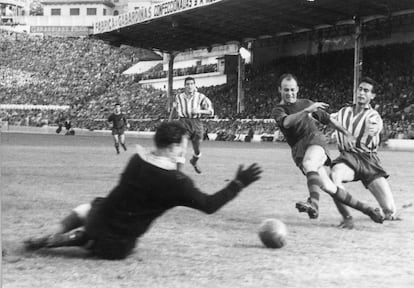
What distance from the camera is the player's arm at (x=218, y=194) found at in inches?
107

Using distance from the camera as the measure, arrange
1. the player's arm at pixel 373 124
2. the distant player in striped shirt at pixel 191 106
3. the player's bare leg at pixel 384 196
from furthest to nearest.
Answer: the distant player in striped shirt at pixel 191 106
the player's bare leg at pixel 384 196
the player's arm at pixel 373 124

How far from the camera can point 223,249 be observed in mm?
3240

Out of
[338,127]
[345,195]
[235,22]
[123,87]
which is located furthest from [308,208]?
[235,22]

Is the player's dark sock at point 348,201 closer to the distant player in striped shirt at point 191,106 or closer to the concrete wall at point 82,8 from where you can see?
the concrete wall at point 82,8

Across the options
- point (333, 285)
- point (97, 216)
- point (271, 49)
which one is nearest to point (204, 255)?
point (97, 216)

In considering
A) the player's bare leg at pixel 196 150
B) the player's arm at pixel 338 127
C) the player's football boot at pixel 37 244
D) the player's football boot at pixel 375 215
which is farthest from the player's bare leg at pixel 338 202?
the player's bare leg at pixel 196 150

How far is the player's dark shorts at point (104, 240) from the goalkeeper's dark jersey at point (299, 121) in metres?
1.61

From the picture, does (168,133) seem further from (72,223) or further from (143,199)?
(72,223)

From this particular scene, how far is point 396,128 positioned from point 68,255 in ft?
35.8

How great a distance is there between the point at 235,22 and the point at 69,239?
559 cm

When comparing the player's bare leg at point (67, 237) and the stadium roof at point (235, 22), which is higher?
the stadium roof at point (235, 22)

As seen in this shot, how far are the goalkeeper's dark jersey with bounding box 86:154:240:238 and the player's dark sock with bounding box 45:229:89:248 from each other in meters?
0.06

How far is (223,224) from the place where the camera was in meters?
4.21

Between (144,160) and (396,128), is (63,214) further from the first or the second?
(396,128)
